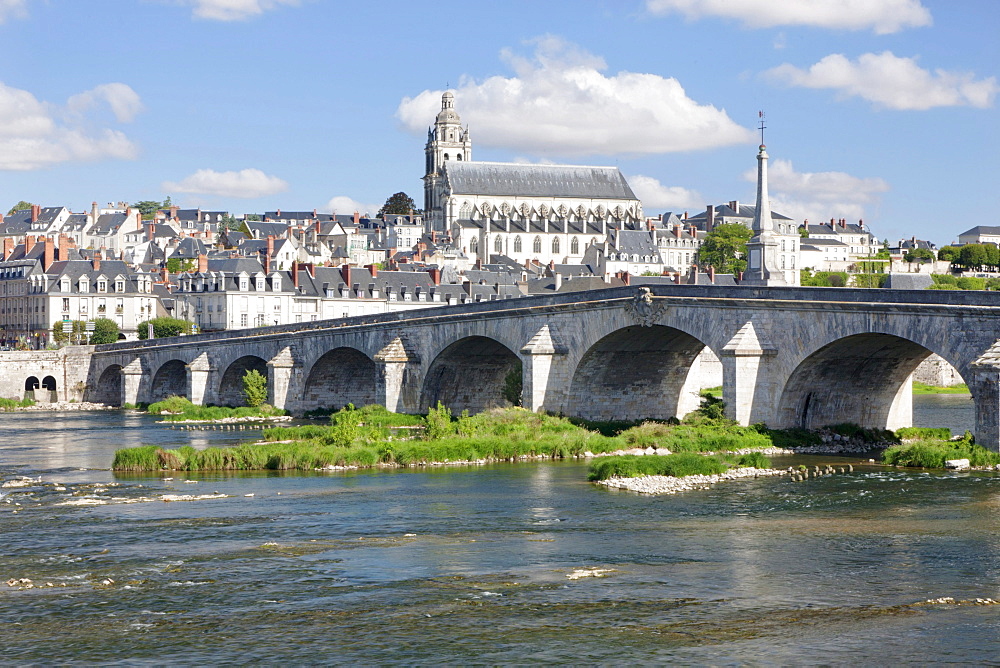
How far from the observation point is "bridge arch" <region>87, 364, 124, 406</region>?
89125mm

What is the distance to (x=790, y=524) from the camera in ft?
97.5

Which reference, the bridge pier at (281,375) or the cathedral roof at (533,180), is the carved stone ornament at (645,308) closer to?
the bridge pier at (281,375)

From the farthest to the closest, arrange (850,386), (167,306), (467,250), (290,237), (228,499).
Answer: (467,250) < (290,237) < (167,306) < (850,386) < (228,499)

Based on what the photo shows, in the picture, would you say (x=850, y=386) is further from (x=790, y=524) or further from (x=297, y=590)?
(x=297, y=590)

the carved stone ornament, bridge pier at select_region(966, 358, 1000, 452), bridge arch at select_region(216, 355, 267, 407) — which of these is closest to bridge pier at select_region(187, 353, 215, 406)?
bridge arch at select_region(216, 355, 267, 407)

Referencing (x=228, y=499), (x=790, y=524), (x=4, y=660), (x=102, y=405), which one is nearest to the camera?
(x=4, y=660)

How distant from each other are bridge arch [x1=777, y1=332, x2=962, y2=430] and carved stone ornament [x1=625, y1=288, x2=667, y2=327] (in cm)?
621

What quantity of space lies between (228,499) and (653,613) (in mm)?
15411

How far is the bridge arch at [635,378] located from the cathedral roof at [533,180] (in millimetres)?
121474

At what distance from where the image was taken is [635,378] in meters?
54.2

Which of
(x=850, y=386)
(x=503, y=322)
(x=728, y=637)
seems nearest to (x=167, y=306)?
(x=503, y=322)

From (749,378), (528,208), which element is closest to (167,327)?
(749,378)

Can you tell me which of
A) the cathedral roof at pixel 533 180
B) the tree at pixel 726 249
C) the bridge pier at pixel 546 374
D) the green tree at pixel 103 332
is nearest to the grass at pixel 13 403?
the green tree at pixel 103 332

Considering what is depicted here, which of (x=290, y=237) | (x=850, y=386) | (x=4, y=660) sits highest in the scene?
(x=290, y=237)
